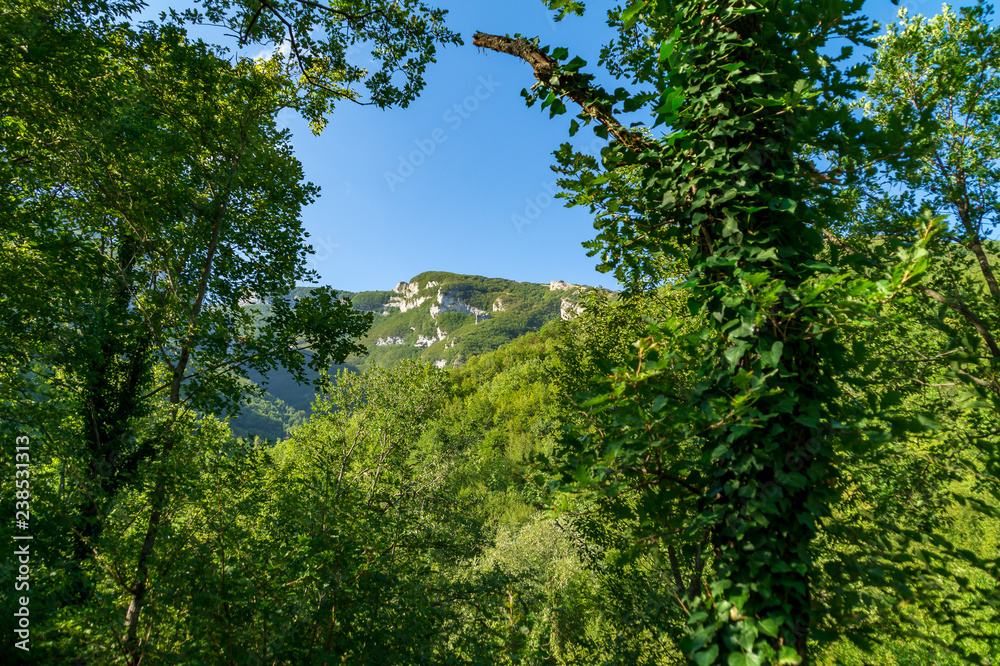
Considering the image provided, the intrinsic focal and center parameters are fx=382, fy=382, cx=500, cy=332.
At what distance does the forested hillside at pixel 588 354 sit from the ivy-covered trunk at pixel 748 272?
0.06 ft

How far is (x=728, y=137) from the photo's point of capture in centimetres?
202

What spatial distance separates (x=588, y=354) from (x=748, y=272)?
501 cm

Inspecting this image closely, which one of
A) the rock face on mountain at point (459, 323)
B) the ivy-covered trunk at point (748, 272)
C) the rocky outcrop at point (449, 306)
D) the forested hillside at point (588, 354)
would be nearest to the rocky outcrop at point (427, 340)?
the rock face on mountain at point (459, 323)

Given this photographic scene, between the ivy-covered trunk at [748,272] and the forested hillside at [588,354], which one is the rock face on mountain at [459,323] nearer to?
the forested hillside at [588,354]

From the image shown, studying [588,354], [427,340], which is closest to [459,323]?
[427,340]

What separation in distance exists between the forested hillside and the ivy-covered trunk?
18 mm

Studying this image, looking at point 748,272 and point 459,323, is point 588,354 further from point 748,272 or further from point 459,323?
point 459,323

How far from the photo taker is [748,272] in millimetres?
1866

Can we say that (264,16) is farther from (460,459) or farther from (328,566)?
(460,459)

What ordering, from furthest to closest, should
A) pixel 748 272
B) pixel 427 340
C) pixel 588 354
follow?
pixel 427 340
pixel 588 354
pixel 748 272

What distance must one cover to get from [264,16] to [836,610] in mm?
7967

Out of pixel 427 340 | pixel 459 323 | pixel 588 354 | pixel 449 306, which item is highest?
pixel 449 306

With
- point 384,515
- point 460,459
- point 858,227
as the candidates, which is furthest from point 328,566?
point 460,459

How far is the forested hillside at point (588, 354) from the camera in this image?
1.74 m
